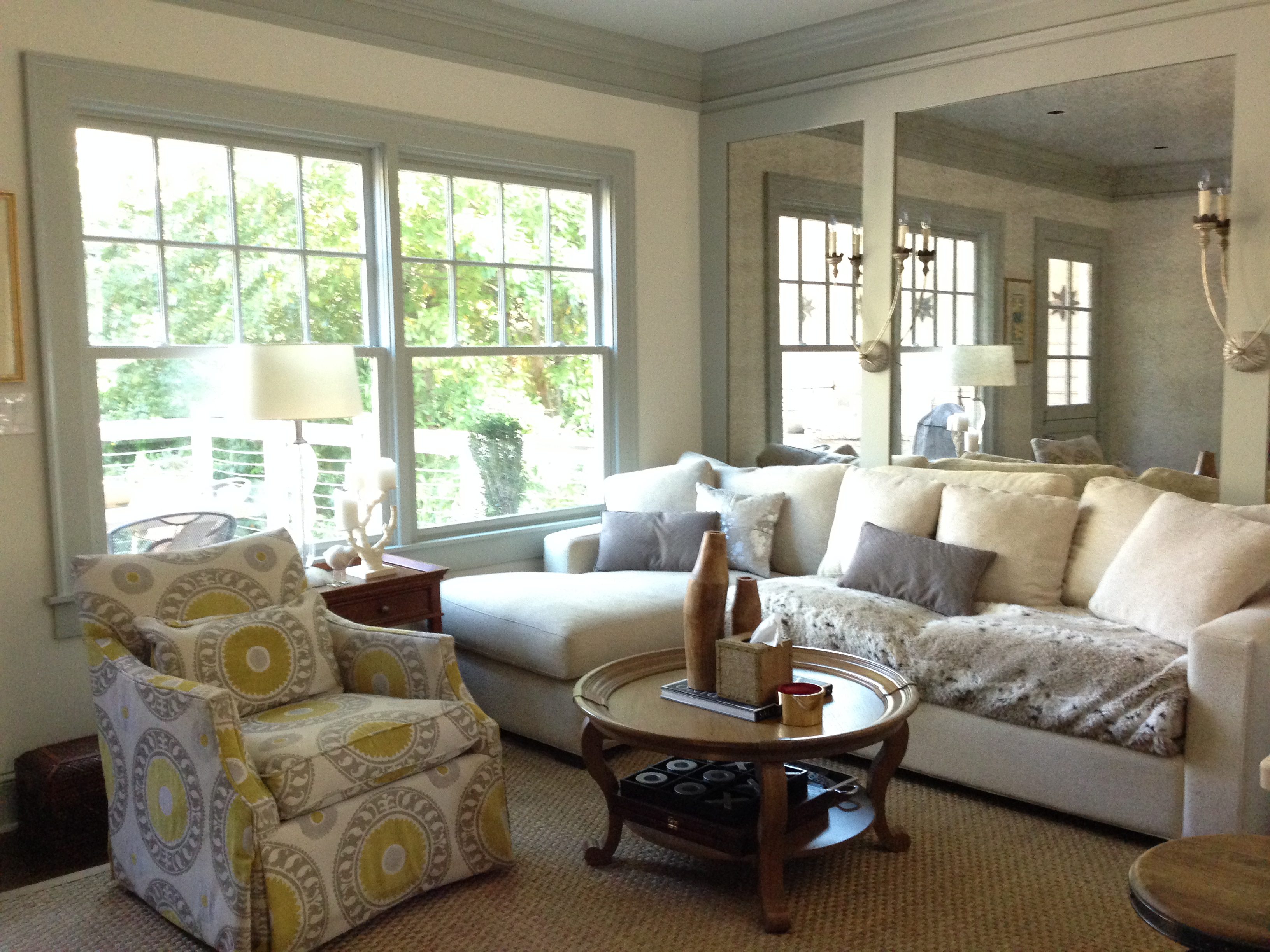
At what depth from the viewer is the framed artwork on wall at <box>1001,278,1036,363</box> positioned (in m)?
4.23

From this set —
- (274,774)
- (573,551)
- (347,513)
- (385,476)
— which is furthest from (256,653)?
(573,551)

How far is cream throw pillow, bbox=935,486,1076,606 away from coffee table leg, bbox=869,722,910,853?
3.15ft

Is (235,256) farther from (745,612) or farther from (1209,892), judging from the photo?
(1209,892)

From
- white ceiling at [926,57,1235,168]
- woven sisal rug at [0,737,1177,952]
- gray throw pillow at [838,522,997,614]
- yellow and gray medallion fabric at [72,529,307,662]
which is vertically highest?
white ceiling at [926,57,1235,168]

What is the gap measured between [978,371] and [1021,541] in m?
0.92

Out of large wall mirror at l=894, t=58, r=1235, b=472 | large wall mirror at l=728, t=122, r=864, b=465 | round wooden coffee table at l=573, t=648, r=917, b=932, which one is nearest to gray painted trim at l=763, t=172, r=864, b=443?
large wall mirror at l=728, t=122, r=864, b=465

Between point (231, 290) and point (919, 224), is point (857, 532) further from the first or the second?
point (231, 290)

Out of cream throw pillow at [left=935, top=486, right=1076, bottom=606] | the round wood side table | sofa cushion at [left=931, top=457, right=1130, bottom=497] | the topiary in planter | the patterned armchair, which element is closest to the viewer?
the round wood side table

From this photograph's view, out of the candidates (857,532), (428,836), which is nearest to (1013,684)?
(857,532)

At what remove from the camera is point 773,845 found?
263 cm

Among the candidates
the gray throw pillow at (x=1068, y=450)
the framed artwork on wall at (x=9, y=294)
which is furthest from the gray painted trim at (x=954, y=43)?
the framed artwork on wall at (x=9, y=294)

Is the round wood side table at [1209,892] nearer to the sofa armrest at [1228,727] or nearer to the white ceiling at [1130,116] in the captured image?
the sofa armrest at [1228,727]

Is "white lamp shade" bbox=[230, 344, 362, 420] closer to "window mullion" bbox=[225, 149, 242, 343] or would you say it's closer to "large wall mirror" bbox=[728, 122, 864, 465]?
"window mullion" bbox=[225, 149, 242, 343]

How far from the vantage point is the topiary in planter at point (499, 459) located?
4.69 meters
